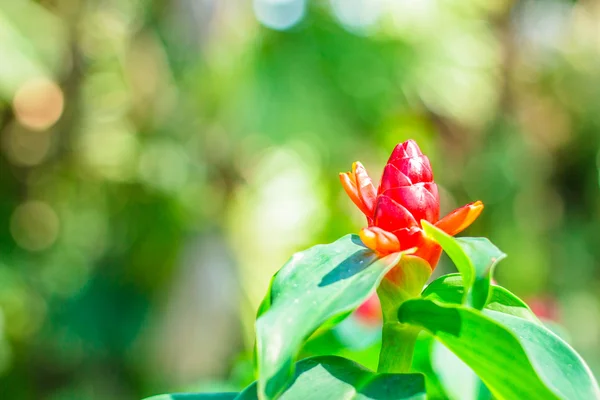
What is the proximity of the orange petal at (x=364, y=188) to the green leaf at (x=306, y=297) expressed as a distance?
0.03 meters

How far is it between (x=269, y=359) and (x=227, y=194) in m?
2.43

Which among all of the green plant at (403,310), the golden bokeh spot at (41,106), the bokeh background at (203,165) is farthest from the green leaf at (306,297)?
the golden bokeh spot at (41,106)

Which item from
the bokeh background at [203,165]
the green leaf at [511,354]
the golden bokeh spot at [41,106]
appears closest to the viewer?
the green leaf at [511,354]

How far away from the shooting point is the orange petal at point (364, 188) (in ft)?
0.92

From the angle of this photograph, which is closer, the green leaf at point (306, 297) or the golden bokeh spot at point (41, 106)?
the green leaf at point (306, 297)

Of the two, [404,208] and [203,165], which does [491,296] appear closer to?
[404,208]

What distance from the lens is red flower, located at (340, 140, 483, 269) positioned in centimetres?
26

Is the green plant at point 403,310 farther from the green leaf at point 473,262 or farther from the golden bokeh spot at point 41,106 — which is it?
the golden bokeh spot at point 41,106

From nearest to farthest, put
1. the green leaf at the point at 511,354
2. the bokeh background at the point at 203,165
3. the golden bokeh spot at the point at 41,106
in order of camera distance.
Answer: the green leaf at the point at 511,354 < the bokeh background at the point at 203,165 < the golden bokeh spot at the point at 41,106

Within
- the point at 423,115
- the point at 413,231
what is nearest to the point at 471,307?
the point at 413,231

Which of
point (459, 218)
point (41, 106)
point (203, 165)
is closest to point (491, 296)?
point (459, 218)

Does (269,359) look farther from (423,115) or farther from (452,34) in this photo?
(423,115)

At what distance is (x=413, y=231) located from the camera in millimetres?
259

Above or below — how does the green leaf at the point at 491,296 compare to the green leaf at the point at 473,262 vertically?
below
